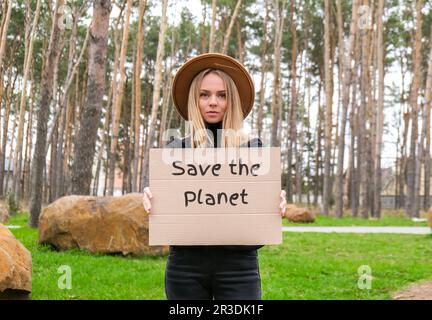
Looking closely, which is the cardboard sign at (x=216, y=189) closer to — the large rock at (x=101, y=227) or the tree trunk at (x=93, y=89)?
the large rock at (x=101, y=227)

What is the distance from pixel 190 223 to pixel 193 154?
0.29m

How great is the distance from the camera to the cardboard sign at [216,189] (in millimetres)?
2066

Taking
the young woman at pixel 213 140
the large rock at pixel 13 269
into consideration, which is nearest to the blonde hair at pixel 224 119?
the young woman at pixel 213 140

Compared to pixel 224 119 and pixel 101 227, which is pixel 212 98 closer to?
pixel 224 119

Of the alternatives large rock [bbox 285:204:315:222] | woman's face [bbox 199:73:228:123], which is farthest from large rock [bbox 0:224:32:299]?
large rock [bbox 285:204:315:222]

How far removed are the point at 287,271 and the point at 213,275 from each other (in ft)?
16.0

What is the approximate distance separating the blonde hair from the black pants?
46cm

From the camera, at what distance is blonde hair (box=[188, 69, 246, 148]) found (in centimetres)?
214

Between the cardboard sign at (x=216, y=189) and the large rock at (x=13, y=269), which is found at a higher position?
the cardboard sign at (x=216, y=189)

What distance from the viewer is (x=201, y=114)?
220 centimetres

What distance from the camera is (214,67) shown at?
7.34ft

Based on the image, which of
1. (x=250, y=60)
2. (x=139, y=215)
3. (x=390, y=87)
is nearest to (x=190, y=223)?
(x=139, y=215)

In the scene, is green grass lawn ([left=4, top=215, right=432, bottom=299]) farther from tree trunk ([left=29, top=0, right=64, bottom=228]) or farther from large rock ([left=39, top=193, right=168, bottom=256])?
tree trunk ([left=29, top=0, right=64, bottom=228])

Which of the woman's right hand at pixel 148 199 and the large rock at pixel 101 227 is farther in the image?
the large rock at pixel 101 227
